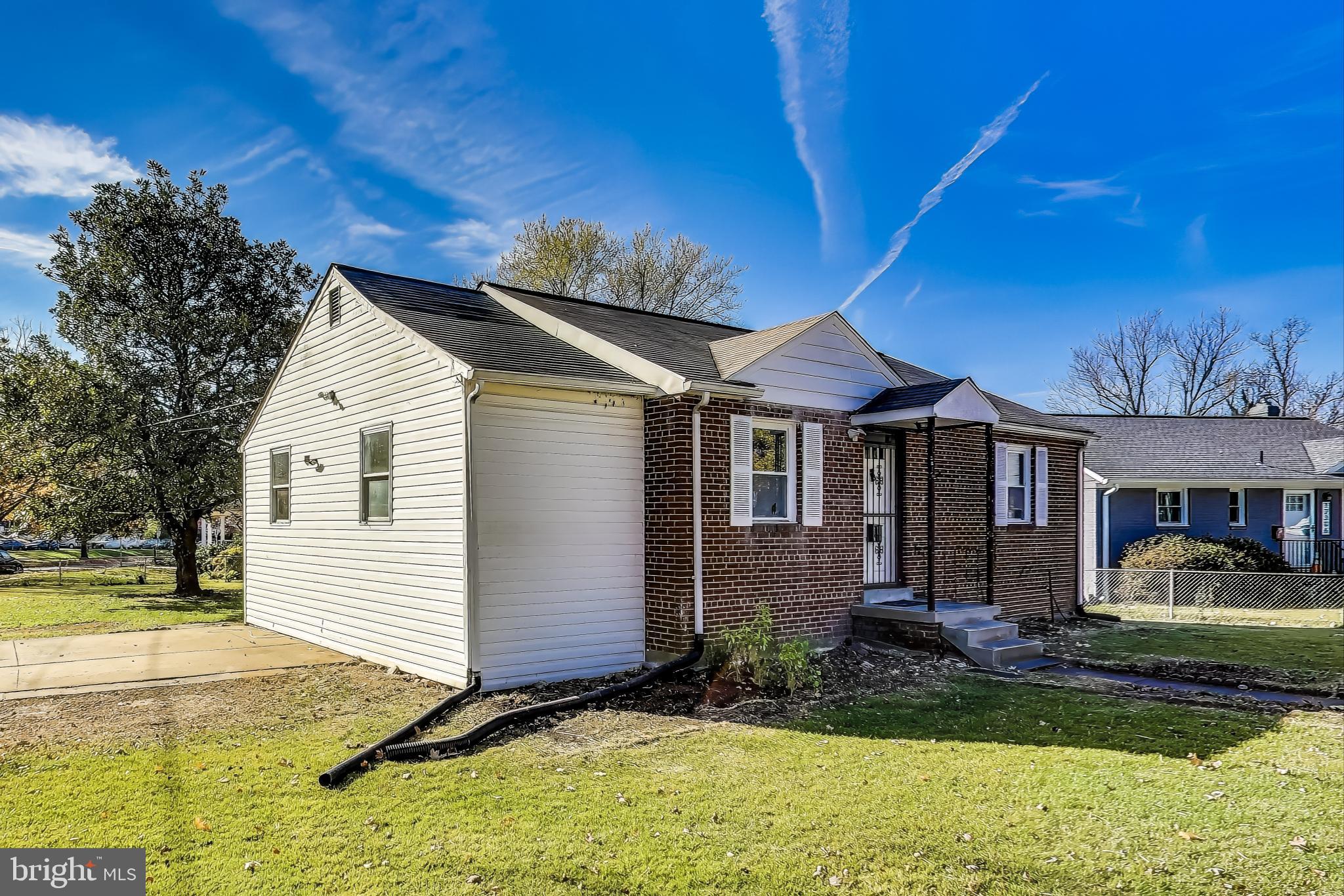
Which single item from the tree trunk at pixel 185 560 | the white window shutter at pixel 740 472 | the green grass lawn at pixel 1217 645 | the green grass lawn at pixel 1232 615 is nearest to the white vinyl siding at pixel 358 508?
the white window shutter at pixel 740 472

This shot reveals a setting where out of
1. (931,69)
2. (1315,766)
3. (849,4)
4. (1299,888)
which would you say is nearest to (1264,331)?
(931,69)

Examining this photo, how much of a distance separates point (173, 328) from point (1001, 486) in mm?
18760

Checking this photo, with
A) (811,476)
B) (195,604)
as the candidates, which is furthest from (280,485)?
(811,476)

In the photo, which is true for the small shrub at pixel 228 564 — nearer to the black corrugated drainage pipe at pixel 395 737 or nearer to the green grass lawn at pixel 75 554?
the green grass lawn at pixel 75 554

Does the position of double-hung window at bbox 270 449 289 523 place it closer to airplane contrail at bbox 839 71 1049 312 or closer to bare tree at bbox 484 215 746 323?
airplane contrail at bbox 839 71 1049 312

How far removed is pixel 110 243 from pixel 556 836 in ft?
66.1

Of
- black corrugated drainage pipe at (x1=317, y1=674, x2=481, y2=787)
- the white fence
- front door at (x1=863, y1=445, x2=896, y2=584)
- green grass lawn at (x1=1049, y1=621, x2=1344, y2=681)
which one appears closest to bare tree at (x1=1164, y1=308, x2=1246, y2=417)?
the white fence

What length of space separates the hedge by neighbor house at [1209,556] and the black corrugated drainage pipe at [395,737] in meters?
18.0

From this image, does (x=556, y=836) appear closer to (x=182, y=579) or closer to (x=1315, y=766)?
(x=1315, y=766)

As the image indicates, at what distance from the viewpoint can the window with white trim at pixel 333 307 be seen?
36.5 ft

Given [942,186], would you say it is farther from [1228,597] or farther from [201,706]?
[201,706]

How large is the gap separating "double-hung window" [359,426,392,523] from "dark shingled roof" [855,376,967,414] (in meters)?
6.21

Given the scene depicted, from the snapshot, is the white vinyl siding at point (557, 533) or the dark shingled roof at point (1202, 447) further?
the dark shingled roof at point (1202, 447)

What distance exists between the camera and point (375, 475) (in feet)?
32.6
